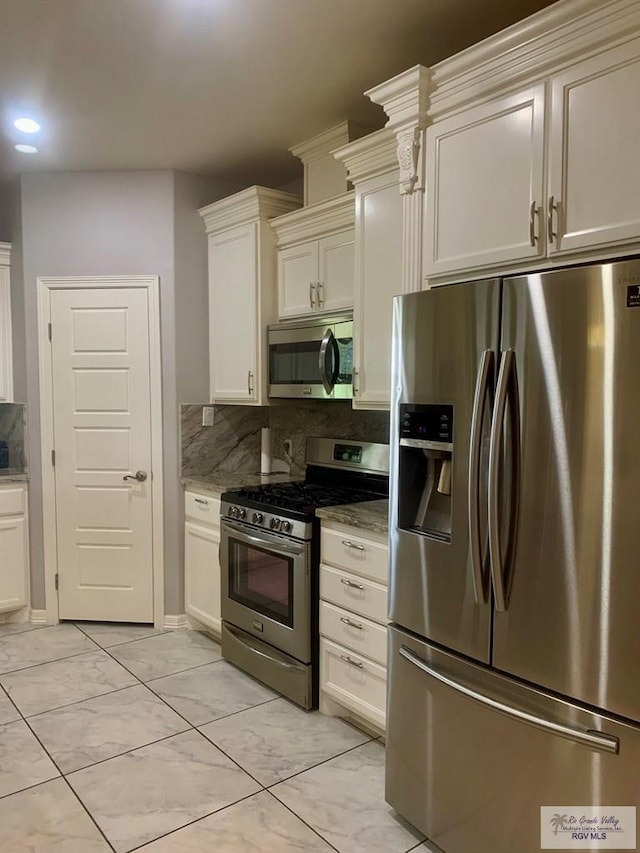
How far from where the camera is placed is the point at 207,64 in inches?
98.8

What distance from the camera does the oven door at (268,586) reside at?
110 inches

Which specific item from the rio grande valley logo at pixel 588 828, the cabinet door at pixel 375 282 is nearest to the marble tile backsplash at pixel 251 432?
the cabinet door at pixel 375 282

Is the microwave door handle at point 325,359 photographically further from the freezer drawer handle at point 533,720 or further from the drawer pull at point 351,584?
the freezer drawer handle at point 533,720

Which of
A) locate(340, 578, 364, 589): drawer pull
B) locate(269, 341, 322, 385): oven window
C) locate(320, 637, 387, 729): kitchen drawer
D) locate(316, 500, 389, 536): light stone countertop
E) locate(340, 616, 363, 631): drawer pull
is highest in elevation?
locate(269, 341, 322, 385): oven window

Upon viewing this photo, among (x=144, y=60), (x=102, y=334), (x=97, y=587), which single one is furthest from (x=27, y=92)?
(x=97, y=587)

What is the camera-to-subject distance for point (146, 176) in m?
3.74

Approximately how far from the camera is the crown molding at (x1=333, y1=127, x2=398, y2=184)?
8.38 feet

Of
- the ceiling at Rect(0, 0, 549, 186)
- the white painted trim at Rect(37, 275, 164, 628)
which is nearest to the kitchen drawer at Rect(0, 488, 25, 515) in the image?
the white painted trim at Rect(37, 275, 164, 628)

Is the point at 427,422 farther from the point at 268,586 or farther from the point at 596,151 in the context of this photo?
the point at 268,586

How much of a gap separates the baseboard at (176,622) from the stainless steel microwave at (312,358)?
59.8 inches

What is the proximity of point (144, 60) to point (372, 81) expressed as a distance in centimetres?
93

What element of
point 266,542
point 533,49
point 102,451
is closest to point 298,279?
point 266,542

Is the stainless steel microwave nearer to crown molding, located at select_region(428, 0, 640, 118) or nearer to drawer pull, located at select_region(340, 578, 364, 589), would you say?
drawer pull, located at select_region(340, 578, 364, 589)

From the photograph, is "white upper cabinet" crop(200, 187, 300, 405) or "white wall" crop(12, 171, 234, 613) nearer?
"white upper cabinet" crop(200, 187, 300, 405)
